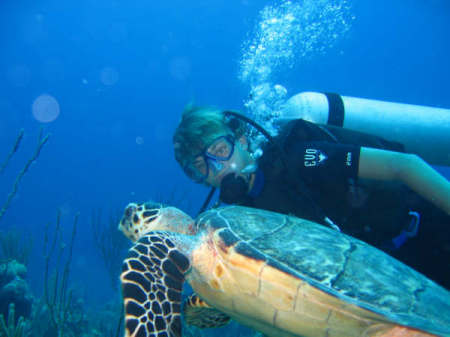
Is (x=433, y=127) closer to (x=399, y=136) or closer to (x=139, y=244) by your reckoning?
(x=399, y=136)

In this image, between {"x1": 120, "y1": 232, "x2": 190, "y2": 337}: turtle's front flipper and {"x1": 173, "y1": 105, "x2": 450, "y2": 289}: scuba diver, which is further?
{"x1": 173, "y1": 105, "x2": 450, "y2": 289}: scuba diver

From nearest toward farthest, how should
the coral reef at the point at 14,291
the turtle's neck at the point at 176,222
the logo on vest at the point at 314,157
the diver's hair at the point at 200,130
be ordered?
the logo on vest at the point at 314,157, the turtle's neck at the point at 176,222, the diver's hair at the point at 200,130, the coral reef at the point at 14,291

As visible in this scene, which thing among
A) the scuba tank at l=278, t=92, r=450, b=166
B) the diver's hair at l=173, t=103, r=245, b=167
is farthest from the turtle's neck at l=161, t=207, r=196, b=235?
the scuba tank at l=278, t=92, r=450, b=166

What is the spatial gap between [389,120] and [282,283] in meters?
3.50

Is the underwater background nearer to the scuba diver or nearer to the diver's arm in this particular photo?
the scuba diver

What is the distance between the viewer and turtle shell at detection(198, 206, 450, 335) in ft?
5.33

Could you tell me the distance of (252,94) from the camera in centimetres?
644

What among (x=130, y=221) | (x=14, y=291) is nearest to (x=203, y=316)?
(x=130, y=221)

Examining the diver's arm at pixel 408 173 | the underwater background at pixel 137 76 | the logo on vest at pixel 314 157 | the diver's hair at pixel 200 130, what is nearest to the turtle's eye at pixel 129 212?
the diver's hair at pixel 200 130

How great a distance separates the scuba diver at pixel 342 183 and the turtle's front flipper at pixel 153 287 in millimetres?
1106

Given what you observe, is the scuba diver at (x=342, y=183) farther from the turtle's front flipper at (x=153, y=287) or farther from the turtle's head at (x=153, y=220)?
the turtle's front flipper at (x=153, y=287)

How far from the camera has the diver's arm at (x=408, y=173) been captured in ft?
7.36

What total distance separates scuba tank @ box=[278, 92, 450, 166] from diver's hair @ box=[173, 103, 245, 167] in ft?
4.03

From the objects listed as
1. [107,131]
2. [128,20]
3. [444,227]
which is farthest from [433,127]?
[107,131]
